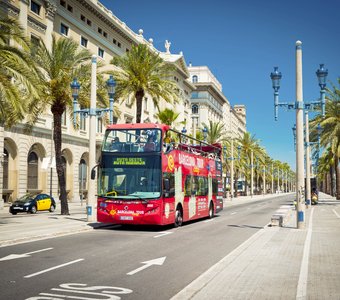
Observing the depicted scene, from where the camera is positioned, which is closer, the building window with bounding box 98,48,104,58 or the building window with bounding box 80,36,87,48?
the building window with bounding box 80,36,87,48

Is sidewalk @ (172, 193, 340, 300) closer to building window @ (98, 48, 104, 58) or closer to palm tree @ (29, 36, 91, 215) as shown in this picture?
palm tree @ (29, 36, 91, 215)

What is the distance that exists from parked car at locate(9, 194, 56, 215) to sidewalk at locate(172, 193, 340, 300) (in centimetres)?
2049

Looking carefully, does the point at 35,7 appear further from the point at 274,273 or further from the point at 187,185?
the point at 274,273

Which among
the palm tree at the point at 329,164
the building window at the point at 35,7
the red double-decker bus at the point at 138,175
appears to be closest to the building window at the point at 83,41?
the building window at the point at 35,7

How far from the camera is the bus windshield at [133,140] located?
17938 mm

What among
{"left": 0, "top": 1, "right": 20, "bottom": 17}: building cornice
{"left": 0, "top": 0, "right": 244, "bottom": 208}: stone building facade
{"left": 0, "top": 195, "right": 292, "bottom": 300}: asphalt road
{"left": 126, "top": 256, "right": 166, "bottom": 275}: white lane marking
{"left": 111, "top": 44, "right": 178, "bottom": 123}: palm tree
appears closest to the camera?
{"left": 0, "top": 195, "right": 292, "bottom": 300}: asphalt road

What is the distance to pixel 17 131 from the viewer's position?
37.8 metres

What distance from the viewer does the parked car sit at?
30.8 metres

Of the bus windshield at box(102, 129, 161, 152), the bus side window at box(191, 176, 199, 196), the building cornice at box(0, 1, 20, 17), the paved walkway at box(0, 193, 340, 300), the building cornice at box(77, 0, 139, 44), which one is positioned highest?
the building cornice at box(77, 0, 139, 44)

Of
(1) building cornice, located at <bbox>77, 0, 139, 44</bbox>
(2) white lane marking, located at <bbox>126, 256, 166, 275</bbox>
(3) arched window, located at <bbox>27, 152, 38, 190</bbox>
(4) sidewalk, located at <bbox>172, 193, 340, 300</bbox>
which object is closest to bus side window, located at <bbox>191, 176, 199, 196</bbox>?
(4) sidewalk, located at <bbox>172, 193, 340, 300</bbox>

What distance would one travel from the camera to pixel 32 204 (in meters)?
31.7

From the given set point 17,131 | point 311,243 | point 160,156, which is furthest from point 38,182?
point 311,243

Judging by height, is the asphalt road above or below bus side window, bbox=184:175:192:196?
below

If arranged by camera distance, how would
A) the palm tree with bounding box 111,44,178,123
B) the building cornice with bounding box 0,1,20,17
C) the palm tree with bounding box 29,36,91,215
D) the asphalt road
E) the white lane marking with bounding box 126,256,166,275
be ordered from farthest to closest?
1. the building cornice with bounding box 0,1,20,17
2. the palm tree with bounding box 111,44,178,123
3. the palm tree with bounding box 29,36,91,215
4. the white lane marking with bounding box 126,256,166,275
5. the asphalt road
